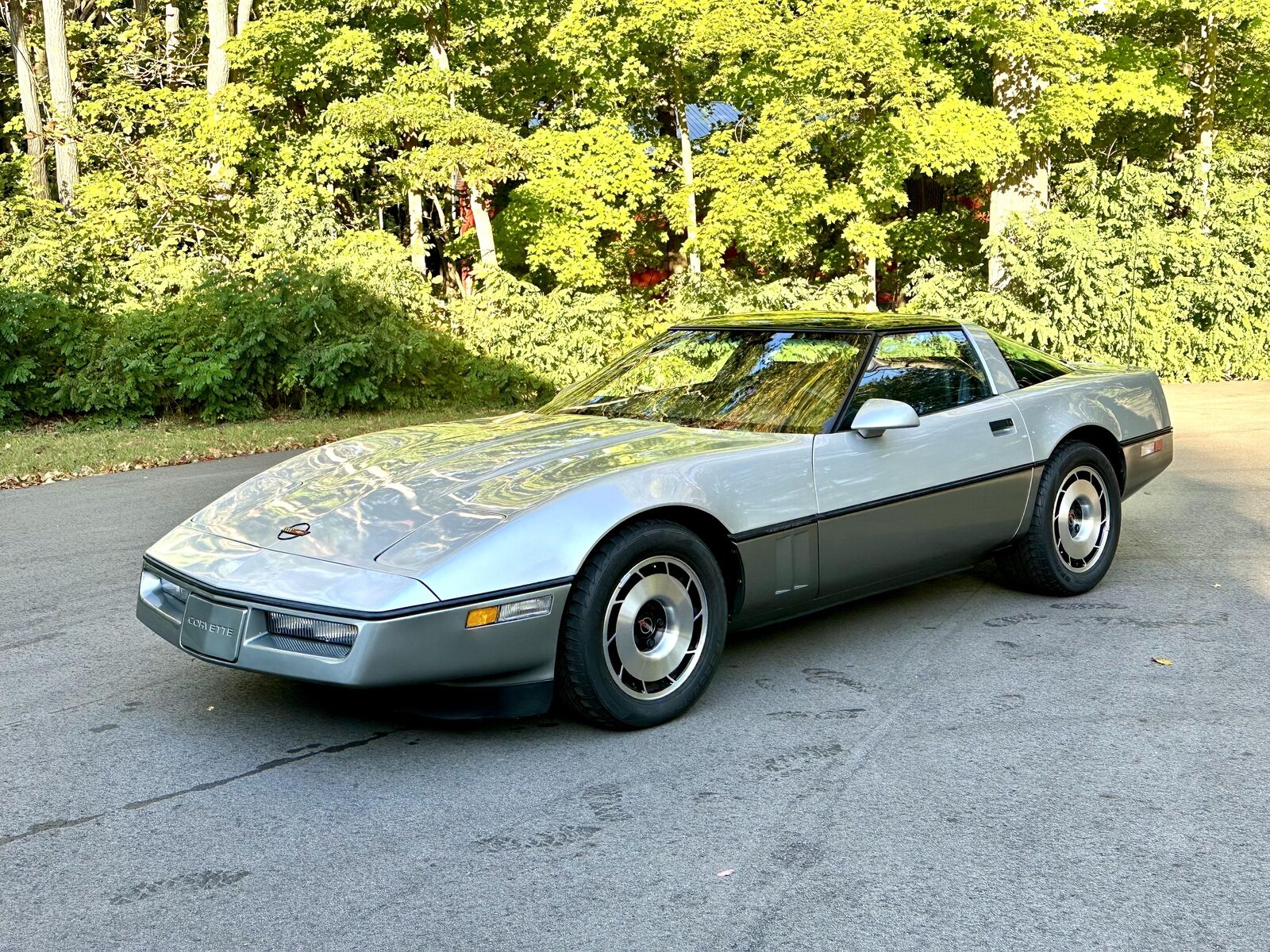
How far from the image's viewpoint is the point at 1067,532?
5.96m

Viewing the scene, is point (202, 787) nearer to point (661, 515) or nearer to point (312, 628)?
point (312, 628)

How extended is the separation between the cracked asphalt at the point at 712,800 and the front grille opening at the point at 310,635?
0.42 metres

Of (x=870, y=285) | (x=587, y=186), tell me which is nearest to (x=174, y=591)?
(x=587, y=186)

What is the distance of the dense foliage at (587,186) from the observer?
15.6 m

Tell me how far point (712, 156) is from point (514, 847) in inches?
633

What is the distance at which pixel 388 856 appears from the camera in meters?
3.39

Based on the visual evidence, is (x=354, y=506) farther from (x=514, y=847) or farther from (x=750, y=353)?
(x=750, y=353)

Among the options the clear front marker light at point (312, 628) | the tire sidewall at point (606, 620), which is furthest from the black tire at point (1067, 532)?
the clear front marker light at point (312, 628)

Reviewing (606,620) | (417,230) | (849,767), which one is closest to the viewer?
(849,767)

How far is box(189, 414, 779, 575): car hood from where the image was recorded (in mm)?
4074

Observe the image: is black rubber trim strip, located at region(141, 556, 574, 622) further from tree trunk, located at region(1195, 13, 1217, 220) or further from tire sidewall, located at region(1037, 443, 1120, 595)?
tree trunk, located at region(1195, 13, 1217, 220)

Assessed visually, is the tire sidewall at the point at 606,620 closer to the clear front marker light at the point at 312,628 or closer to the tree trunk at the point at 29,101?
the clear front marker light at the point at 312,628

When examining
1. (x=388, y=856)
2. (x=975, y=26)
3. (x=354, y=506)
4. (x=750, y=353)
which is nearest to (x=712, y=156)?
(x=975, y=26)

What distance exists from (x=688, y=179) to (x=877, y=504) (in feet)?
49.0
